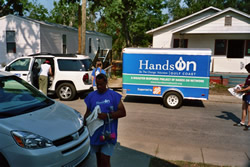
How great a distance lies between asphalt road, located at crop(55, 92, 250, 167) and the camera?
4.91 m

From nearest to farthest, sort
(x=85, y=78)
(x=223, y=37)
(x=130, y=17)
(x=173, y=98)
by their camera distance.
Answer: (x=173, y=98) → (x=85, y=78) → (x=223, y=37) → (x=130, y=17)

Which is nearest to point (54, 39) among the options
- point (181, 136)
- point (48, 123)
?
point (181, 136)

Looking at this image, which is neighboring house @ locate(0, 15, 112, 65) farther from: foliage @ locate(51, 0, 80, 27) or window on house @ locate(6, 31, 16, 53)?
foliage @ locate(51, 0, 80, 27)

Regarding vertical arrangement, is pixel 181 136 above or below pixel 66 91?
below

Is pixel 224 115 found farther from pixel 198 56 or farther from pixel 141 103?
pixel 141 103

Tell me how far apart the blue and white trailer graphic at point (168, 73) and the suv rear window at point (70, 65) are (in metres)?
1.85

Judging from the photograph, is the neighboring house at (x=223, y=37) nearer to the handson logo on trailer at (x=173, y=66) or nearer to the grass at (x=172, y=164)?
the handson logo on trailer at (x=173, y=66)

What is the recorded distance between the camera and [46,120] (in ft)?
12.6

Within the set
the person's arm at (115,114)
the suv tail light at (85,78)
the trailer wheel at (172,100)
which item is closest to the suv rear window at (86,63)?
the suv tail light at (85,78)

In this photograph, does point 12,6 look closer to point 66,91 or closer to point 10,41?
point 10,41

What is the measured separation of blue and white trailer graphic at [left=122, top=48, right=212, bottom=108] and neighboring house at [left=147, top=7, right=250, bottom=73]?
25.3 feet

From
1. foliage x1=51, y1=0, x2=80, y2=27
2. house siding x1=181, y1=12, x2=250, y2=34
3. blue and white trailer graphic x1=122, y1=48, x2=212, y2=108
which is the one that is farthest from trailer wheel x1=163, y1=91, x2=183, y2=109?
foliage x1=51, y1=0, x2=80, y2=27

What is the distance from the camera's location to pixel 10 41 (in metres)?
17.4

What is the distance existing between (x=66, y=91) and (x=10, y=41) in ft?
31.8
